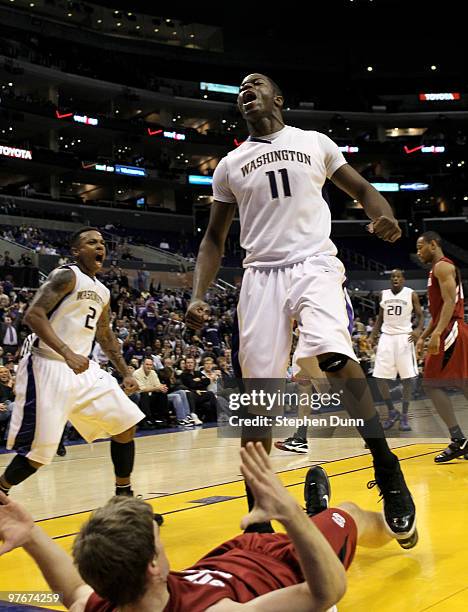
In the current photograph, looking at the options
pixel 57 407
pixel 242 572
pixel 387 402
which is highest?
pixel 57 407

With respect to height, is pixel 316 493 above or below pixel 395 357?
above

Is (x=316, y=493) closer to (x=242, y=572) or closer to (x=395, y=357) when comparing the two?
(x=242, y=572)

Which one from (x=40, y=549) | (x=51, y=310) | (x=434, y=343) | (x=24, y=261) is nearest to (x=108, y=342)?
(x=51, y=310)

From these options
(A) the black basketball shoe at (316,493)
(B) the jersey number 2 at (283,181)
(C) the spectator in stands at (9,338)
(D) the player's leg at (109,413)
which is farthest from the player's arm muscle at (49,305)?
(C) the spectator in stands at (9,338)

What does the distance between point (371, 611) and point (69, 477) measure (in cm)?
469

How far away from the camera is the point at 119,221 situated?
37.5 m

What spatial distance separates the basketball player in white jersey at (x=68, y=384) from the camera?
454cm

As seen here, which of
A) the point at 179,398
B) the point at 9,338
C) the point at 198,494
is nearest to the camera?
the point at 198,494

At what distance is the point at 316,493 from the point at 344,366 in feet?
1.98

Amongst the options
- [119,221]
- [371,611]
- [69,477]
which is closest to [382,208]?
[371,611]

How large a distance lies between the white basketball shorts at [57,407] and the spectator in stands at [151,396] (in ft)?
23.5

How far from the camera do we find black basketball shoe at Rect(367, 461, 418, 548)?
3.30 meters

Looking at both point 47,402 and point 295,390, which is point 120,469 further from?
point 295,390

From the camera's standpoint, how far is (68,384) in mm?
4688
